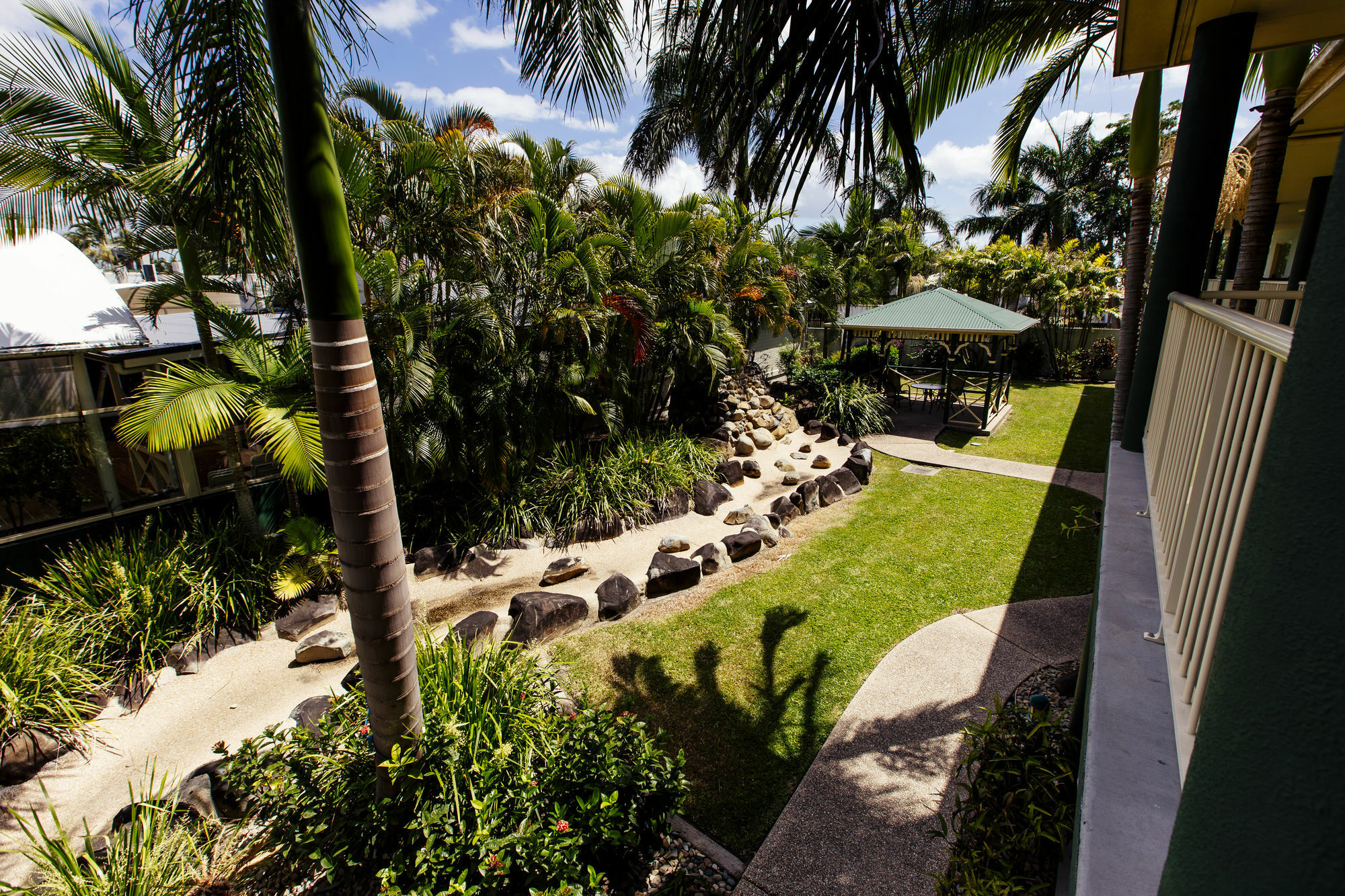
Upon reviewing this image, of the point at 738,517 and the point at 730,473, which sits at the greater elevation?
the point at 730,473

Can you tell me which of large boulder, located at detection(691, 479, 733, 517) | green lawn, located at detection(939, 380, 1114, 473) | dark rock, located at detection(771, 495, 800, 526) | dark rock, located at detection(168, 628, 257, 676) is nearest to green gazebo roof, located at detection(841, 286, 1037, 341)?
green lawn, located at detection(939, 380, 1114, 473)

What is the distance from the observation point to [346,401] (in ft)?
8.77

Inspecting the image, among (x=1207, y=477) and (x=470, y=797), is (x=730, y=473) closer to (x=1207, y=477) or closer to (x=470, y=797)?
(x=470, y=797)

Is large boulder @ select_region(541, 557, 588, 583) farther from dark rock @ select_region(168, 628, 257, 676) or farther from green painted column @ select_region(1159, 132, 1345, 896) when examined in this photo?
green painted column @ select_region(1159, 132, 1345, 896)

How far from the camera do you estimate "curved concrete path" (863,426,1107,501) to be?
984 cm

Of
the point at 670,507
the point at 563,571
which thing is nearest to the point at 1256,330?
the point at 563,571

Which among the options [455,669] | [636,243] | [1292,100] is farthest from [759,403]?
[455,669]

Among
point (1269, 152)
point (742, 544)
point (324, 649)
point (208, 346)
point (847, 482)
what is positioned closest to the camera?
point (1269, 152)

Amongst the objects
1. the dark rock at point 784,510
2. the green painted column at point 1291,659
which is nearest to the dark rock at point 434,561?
the dark rock at point 784,510

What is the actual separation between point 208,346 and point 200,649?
2992 millimetres

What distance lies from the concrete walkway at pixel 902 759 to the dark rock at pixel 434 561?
16.0 feet

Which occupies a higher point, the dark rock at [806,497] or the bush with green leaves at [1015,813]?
the bush with green leaves at [1015,813]

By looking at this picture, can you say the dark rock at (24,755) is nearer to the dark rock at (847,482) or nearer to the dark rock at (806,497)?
the dark rock at (806,497)

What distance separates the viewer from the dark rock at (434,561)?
23.5 ft
